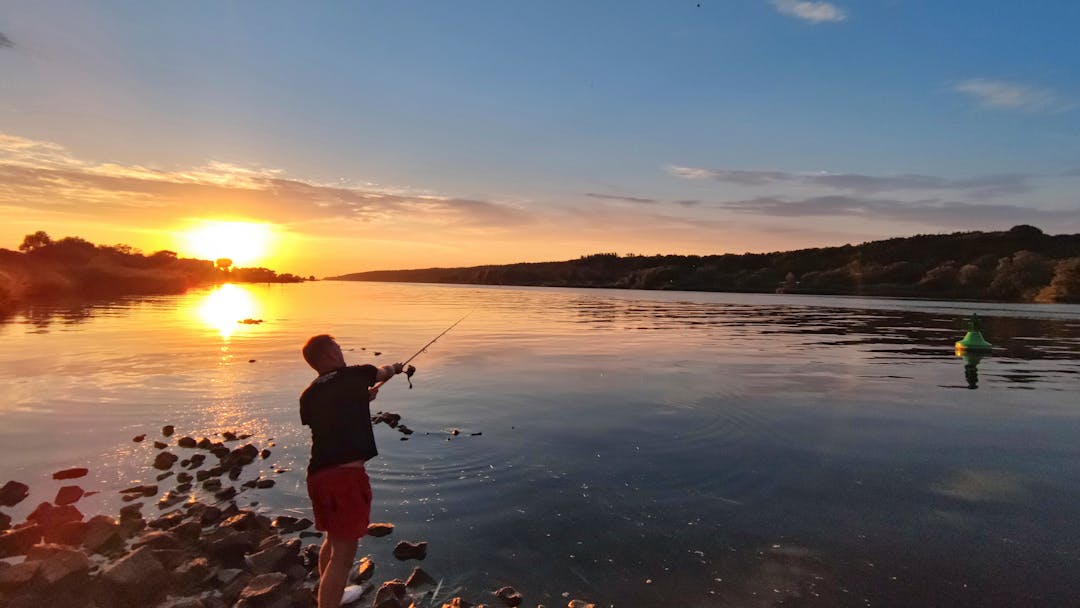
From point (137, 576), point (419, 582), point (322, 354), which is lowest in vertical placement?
point (419, 582)

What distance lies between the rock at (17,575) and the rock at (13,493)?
339 cm

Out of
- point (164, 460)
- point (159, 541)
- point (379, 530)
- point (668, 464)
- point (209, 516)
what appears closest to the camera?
point (159, 541)

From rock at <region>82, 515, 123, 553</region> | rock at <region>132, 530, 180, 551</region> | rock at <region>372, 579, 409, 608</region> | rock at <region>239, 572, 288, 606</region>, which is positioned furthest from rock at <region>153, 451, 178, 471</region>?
rock at <region>372, 579, 409, 608</region>

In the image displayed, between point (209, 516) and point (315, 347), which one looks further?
point (209, 516)

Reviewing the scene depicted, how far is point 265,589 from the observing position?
20.0ft

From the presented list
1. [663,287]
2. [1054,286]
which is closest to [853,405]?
[1054,286]

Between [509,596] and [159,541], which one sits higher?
[159,541]

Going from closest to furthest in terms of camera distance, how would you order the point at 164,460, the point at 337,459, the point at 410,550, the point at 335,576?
1. the point at 335,576
2. the point at 337,459
3. the point at 410,550
4. the point at 164,460

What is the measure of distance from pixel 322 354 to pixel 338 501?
5.03ft

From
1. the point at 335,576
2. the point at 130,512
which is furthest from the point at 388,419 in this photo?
the point at 335,576

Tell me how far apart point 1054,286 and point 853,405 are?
116601mm

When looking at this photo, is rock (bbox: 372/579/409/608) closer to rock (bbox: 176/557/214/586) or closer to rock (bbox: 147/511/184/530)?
rock (bbox: 176/557/214/586)

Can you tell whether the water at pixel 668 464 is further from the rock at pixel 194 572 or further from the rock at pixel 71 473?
the rock at pixel 194 572

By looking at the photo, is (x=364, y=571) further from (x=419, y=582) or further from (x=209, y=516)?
(x=209, y=516)
